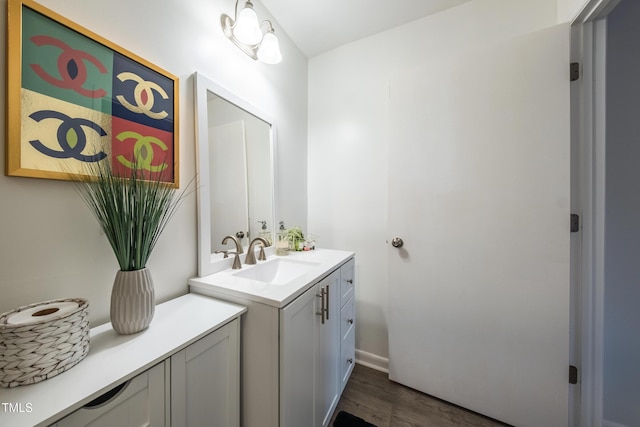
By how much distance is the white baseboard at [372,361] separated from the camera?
5.44 ft

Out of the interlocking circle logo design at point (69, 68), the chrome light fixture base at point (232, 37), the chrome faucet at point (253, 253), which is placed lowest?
the chrome faucet at point (253, 253)

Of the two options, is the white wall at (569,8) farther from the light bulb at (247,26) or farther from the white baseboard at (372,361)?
the white baseboard at (372,361)

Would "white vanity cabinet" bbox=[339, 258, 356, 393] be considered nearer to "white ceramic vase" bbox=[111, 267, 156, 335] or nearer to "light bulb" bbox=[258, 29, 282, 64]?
"white ceramic vase" bbox=[111, 267, 156, 335]

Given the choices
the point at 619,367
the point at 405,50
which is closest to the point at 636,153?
the point at 619,367

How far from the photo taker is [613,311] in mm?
1171

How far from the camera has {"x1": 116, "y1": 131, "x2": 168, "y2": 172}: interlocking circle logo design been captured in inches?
31.4

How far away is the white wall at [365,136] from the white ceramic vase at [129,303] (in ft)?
4.49

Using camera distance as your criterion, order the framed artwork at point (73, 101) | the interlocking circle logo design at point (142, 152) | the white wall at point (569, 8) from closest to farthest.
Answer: the framed artwork at point (73, 101), the interlocking circle logo design at point (142, 152), the white wall at point (569, 8)

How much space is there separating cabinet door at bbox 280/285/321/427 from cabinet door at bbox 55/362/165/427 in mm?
363

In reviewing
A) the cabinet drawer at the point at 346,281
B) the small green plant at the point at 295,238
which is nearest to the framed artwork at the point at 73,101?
the small green plant at the point at 295,238

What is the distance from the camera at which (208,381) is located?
28.7 inches

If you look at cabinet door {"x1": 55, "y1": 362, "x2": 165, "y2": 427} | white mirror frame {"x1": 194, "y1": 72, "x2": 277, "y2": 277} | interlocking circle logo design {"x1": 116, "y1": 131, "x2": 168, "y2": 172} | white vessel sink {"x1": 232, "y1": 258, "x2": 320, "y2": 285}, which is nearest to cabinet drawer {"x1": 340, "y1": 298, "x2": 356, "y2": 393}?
white vessel sink {"x1": 232, "y1": 258, "x2": 320, "y2": 285}

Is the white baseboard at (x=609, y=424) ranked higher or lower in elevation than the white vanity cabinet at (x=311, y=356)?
lower

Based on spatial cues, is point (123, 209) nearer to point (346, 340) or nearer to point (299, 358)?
point (299, 358)
